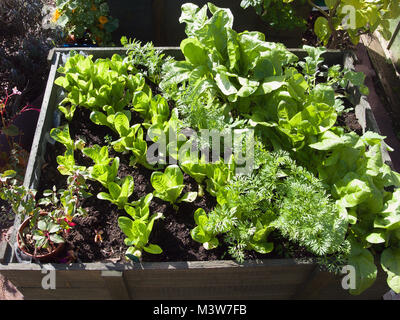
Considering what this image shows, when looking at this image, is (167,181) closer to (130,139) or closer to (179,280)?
(130,139)

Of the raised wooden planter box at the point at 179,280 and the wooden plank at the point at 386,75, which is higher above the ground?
the wooden plank at the point at 386,75

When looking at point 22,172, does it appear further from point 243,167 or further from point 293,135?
point 293,135

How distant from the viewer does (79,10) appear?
9.78ft

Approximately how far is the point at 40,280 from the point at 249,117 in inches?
51.1

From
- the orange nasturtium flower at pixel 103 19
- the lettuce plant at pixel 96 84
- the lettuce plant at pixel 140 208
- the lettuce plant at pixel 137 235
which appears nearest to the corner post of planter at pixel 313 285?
the lettuce plant at pixel 137 235

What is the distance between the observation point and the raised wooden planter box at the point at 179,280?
1881 millimetres

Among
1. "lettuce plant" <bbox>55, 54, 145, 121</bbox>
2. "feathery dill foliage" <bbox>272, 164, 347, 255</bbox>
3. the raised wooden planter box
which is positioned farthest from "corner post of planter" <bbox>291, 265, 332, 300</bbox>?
"lettuce plant" <bbox>55, 54, 145, 121</bbox>

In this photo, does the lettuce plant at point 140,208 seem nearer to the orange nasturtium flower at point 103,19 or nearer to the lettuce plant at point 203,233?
the lettuce plant at point 203,233

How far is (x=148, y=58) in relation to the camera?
2496 millimetres

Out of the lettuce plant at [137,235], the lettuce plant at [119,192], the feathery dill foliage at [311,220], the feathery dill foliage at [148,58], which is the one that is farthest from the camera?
the feathery dill foliage at [148,58]

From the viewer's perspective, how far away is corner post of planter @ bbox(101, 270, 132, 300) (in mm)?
1835

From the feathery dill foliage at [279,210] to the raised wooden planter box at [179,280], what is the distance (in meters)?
0.11

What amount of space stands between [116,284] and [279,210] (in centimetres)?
83

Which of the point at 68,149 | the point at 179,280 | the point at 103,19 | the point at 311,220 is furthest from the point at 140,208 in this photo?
the point at 103,19
